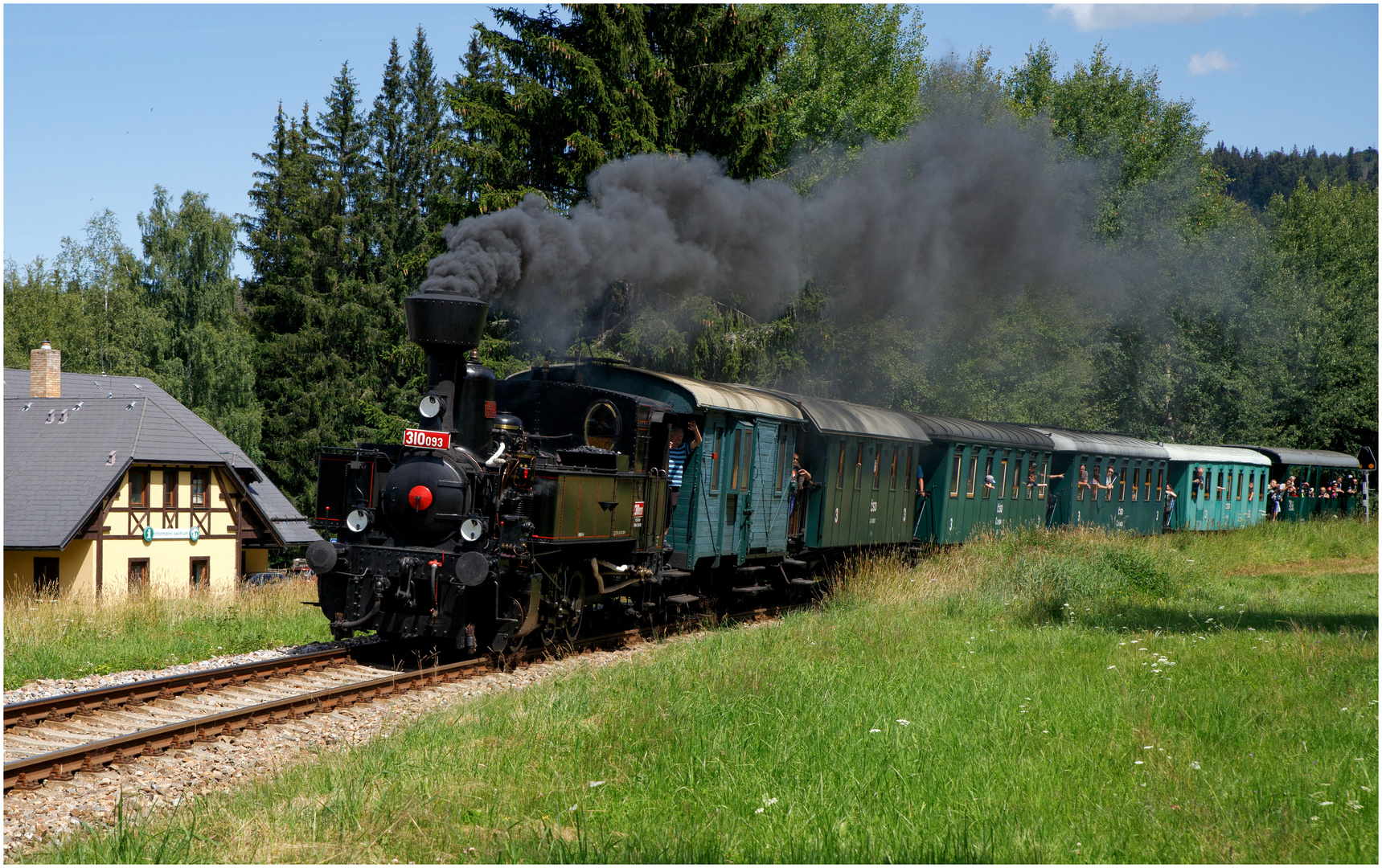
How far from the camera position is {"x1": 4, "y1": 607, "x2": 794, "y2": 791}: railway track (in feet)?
21.6

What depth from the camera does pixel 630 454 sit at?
11.1 meters

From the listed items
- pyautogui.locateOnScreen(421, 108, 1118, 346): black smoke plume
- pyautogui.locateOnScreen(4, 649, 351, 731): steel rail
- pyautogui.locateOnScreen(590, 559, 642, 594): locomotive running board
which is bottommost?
pyautogui.locateOnScreen(4, 649, 351, 731): steel rail

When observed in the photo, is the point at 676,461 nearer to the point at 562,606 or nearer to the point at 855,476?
the point at 562,606

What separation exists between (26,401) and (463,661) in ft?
98.4

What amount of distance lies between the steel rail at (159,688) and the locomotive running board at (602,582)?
254cm

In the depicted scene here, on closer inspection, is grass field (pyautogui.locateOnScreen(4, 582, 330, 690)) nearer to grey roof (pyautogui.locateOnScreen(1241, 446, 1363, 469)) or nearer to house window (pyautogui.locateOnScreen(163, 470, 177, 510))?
house window (pyautogui.locateOnScreen(163, 470, 177, 510))

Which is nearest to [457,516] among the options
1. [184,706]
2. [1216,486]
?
[184,706]

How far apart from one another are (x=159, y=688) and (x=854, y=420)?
10111 millimetres

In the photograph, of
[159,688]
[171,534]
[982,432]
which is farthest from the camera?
[171,534]

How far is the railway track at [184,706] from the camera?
6.59m

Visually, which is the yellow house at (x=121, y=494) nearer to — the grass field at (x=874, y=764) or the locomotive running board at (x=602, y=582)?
the locomotive running board at (x=602, y=582)

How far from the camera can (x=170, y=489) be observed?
31750mm

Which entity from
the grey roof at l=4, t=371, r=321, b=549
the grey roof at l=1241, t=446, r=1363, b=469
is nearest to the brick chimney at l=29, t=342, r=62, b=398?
the grey roof at l=4, t=371, r=321, b=549

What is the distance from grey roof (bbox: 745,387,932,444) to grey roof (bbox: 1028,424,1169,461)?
6.02 metres
